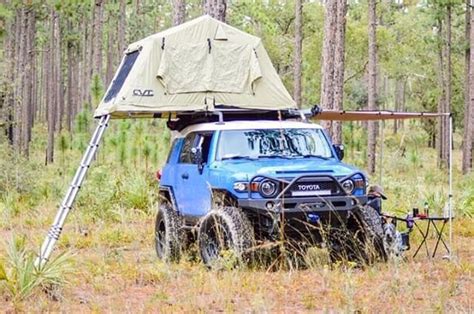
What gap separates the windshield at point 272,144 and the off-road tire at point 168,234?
1162 mm

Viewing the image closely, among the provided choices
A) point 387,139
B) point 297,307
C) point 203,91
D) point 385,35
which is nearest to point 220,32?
point 203,91

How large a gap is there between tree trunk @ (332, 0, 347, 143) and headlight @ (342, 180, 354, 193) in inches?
269

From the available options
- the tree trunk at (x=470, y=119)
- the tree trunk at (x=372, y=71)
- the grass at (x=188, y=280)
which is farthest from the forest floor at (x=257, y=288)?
the tree trunk at (x=470, y=119)

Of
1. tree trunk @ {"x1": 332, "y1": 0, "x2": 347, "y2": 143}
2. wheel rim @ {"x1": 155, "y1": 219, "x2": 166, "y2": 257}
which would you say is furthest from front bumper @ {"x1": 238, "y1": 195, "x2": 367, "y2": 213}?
tree trunk @ {"x1": 332, "y1": 0, "x2": 347, "y2": 143}

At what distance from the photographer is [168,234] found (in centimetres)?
988

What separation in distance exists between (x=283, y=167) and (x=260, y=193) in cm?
49

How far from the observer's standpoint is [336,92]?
52.7 feet

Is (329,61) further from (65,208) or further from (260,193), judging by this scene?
A: (65,208)

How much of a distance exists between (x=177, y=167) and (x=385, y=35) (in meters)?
24.7

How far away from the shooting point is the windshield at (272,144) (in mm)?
9516

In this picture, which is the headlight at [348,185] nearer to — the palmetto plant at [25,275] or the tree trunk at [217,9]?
the palmetto plant at [25,275]

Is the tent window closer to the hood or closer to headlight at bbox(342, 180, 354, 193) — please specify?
the hood

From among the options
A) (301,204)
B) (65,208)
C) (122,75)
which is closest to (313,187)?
(301,204)

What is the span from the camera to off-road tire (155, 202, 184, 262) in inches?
388
